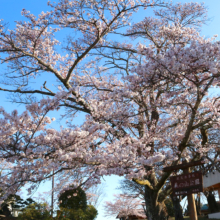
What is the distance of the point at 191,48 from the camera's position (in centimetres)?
610

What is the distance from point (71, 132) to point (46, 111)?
751 millimetres

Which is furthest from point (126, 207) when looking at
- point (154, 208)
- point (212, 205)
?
point (154, 208)

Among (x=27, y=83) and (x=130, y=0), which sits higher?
(x=130, y=0)

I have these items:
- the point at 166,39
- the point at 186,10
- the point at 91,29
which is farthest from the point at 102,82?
the point at 186,10

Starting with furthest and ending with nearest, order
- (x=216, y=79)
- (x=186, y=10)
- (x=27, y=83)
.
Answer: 1. (x=186, y=10)
2. (x=27, y=83)
3. (x=216, y=79)

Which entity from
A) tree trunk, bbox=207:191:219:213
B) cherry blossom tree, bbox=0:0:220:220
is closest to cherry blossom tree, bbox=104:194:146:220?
tree trunk, bbox=207:191:219:213

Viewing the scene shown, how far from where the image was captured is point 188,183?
20.9 ft

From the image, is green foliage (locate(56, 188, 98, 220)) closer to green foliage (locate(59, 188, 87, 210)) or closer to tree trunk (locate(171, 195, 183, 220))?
green foliage (locate(59, 188, 87, 210))

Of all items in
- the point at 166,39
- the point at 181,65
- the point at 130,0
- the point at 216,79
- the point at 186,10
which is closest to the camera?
the point at 181,65

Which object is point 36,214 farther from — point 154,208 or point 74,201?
point 154,208

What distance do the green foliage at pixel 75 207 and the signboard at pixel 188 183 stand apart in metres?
7.14

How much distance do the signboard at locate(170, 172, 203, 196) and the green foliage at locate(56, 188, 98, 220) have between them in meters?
7.14

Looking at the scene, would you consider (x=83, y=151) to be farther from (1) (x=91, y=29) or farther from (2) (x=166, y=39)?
(2) (x=166, y=39)

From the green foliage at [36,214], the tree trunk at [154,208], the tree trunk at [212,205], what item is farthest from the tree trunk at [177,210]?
the tree trunk at [212,205]
